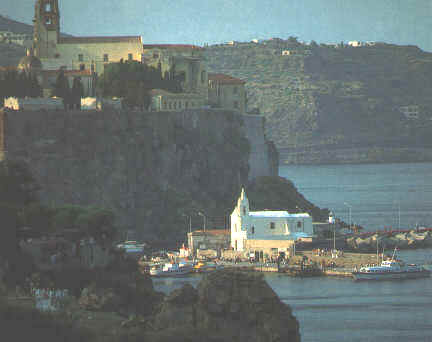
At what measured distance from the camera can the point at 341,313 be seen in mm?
74688

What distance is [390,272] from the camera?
92.3 meters

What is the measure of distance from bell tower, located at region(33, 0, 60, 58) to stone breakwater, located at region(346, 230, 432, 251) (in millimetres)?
31486

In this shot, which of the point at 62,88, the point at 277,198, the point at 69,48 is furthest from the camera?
the point at 69,48

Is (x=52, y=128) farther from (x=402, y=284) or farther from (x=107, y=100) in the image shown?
(x=402, y=284)

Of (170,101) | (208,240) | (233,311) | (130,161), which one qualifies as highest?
(170,101)

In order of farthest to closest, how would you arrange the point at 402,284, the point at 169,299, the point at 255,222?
the point at 255,222
the point at 402,284
the point at 169,299

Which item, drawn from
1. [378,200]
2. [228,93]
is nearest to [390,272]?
[228,93]

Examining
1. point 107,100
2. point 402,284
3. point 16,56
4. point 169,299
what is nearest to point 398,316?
point 402,284

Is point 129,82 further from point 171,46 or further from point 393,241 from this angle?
point 393,241

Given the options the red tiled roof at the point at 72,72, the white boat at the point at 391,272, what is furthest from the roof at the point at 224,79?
the white boat at the point at 391,272

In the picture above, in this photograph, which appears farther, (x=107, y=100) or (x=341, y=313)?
(x=107, y=100)

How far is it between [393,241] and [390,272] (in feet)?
63.7

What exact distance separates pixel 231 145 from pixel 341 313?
49.3 meters

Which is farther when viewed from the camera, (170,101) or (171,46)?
(171,46)
